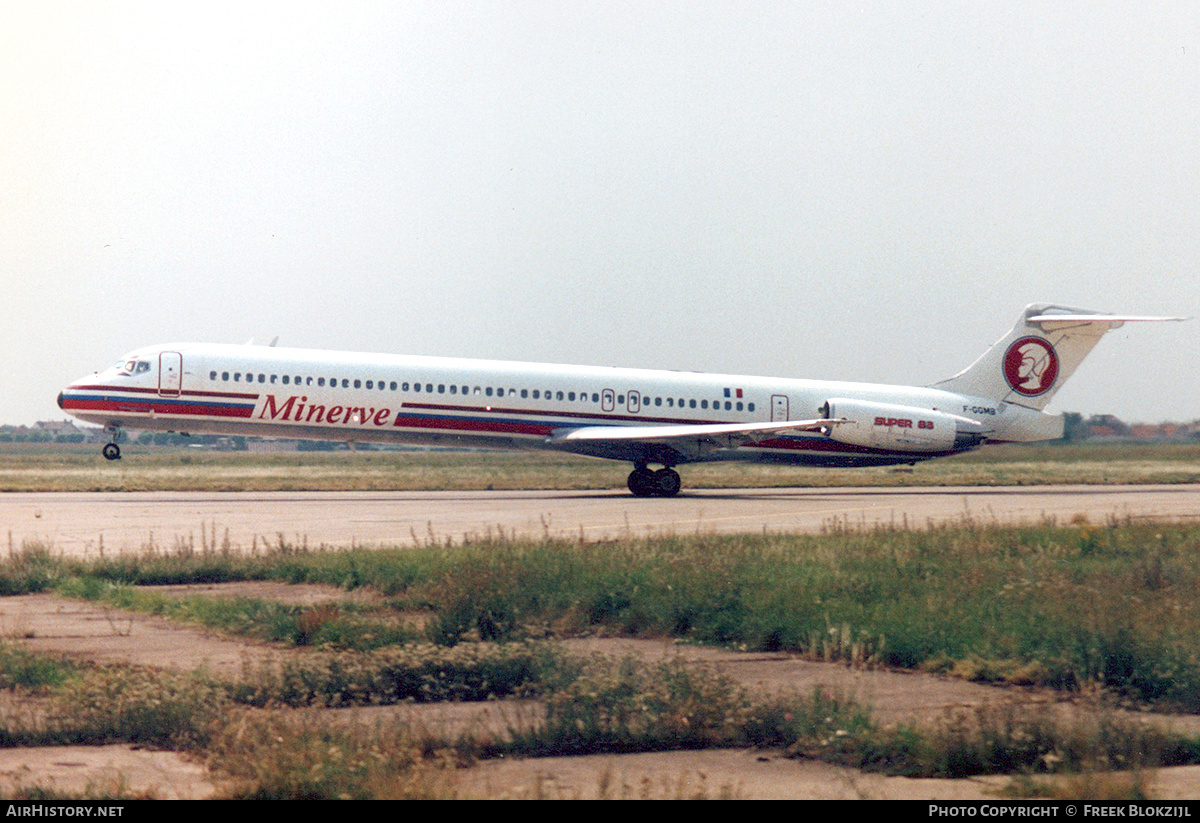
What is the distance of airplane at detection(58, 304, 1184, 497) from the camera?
29531 mm

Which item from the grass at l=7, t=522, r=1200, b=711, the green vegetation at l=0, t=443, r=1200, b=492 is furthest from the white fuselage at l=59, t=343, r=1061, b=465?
the grass at l=7, t=522, r=1200, b=711

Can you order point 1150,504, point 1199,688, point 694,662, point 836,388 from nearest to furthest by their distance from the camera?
point 1199,688, point 694,662, point 1150,504, point 836,388

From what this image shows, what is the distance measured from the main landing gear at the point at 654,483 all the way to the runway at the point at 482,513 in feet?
1.53

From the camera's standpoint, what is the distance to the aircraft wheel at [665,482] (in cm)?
3167

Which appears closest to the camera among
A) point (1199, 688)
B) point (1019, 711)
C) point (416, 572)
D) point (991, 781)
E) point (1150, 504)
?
point (991, 781)

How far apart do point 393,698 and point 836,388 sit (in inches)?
1066

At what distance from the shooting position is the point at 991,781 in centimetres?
586

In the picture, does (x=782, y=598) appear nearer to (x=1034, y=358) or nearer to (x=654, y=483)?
(x=654, y=483)

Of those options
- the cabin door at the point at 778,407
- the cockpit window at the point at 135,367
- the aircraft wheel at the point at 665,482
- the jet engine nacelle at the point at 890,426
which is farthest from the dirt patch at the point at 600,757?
the cabin door at the point at 778,407

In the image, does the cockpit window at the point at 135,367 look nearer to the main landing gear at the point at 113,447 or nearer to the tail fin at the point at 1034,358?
the main landing gear at the point at 113,447

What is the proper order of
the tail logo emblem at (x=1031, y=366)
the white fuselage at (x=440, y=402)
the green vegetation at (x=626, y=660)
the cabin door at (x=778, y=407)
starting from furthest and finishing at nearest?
the tail logo emblem at (x=1031, y=366)
the cabin door at (x=778, y=407)
the white fuselage at (x=440, y=402)
the green vegetation at (x=626, y=660)
